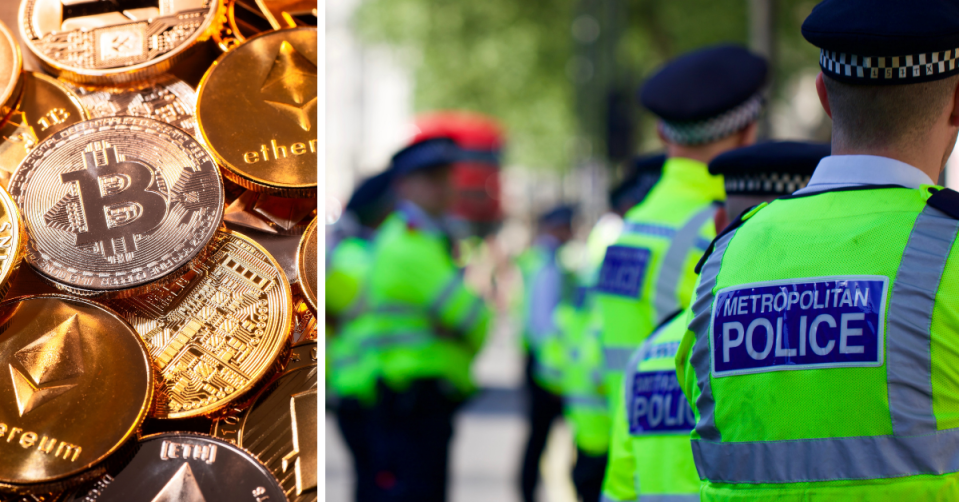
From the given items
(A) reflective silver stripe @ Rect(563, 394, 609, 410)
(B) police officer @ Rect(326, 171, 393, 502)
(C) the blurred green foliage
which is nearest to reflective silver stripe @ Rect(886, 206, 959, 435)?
(A) reflective silver stripe @ Rect(563, 394, 609, 410)

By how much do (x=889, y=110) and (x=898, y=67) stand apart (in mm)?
84

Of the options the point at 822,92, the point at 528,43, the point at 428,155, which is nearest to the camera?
the point at 822,92

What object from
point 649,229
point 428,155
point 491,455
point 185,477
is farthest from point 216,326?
point 491,455

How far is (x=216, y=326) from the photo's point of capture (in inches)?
68.4

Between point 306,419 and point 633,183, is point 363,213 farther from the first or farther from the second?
point 306,419

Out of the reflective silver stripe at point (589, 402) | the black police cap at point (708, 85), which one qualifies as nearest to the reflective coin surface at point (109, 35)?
the black police cap at point (708, 85)

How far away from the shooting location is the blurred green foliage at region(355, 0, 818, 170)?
12992mm

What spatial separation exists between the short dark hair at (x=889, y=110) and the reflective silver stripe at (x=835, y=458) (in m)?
0.54

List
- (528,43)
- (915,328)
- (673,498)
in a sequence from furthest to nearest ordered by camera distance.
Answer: (528,43), (673,498), (915,328)

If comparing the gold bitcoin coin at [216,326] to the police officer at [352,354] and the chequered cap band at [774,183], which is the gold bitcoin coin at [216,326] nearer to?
the chequered cap band at [774,183]

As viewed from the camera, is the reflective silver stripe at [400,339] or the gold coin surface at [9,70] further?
the reflective silver stripe at [400,339]

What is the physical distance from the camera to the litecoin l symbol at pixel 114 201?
169cm

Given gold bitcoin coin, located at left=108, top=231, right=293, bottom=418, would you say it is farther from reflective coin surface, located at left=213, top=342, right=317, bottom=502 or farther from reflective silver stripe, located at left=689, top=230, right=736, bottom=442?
reflective silver stripe, located at left=689, top=230, right=736, bottom=442

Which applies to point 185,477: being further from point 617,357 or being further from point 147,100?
point 617,357
